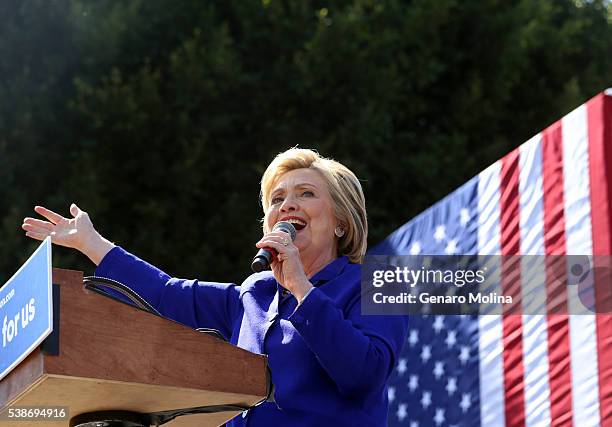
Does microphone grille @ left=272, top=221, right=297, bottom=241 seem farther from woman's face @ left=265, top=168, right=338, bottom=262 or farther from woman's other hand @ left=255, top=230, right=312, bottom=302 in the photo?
woman's other hand @ left=255, top=230, right=312, bottom=302

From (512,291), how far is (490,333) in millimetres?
345

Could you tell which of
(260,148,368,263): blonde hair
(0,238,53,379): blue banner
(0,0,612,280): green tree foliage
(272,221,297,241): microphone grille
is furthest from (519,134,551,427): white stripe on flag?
(0,0,612,280): green tree foliage

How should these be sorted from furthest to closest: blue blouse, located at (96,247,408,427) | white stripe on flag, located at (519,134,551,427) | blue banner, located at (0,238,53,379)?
white stripe on flag, located at (519,134,551,427) → blue blouse, located at (96,247,408,427) → blue banner, located at (0,238,53,379)

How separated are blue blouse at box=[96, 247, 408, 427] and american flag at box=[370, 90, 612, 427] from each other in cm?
154

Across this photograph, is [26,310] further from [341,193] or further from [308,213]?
[341,193]

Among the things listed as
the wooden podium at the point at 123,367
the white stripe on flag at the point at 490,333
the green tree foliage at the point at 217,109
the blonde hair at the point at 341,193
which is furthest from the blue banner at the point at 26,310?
the green tree foliage at the point at 217,109

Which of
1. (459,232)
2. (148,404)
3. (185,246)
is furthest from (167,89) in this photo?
(148,404)

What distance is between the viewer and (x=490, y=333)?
5.38 m

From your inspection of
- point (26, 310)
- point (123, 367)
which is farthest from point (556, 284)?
point (26, 310)

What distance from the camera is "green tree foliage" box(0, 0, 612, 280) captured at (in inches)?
393

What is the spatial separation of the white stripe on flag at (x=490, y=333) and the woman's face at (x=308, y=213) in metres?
1.90

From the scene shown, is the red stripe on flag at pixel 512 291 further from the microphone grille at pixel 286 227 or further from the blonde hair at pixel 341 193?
the microphone grille at pixel 286 227

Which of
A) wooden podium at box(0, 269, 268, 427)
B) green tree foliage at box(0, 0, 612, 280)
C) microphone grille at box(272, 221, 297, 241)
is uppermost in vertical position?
green tree foliage at box(0, 0, 612, 280)

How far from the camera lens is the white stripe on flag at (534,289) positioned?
16.1 ft
